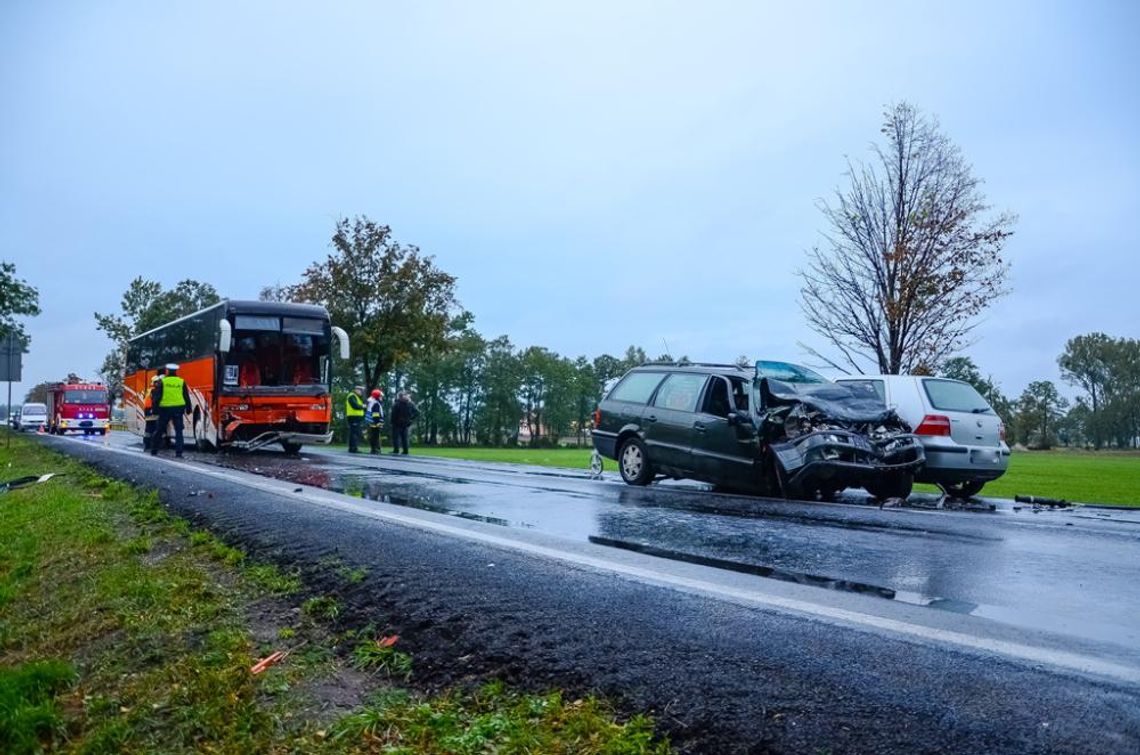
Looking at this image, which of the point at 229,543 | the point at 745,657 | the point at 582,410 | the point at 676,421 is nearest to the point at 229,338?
the point at 676,421

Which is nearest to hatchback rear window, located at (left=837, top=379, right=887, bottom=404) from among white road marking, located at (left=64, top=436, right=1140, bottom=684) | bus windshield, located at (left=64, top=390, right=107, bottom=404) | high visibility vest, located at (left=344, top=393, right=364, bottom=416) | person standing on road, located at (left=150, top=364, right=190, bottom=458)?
white road marking, located at (left=64, top=436, right=1140, bottom=684)

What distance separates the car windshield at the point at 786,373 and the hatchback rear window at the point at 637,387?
1700 millimetres

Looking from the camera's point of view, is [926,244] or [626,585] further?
[926,244]

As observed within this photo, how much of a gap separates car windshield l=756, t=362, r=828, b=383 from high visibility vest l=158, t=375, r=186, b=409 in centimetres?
1367

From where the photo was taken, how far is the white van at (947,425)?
12.3 metres

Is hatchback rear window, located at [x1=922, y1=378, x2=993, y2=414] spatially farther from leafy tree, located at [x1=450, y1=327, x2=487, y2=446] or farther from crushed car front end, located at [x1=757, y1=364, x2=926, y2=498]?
leafy tree, located at [x1=450, y1=327, x2=487, y2=446]

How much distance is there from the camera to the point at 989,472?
41.0ft

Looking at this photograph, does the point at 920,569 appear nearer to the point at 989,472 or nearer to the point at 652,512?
the point at 652,512

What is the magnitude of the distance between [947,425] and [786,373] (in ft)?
7.86

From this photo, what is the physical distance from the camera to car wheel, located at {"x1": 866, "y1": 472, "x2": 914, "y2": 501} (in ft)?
36.9

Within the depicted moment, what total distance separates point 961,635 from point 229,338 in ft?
62.4

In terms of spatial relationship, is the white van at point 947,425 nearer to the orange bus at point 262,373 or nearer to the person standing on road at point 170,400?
the orange bus at point 262,373

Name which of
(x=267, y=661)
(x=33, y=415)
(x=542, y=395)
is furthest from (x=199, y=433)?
(x=542, y=395)

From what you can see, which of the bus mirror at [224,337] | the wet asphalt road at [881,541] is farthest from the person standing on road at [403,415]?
the wet asphalt road at [881,541]
